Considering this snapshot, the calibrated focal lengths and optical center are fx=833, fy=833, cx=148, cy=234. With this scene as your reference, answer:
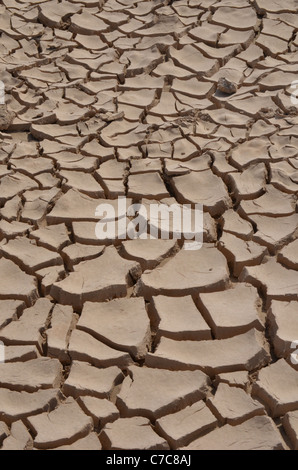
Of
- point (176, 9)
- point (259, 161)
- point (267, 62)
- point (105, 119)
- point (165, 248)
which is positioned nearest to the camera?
point (165, 248)

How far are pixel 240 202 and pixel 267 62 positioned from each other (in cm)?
115

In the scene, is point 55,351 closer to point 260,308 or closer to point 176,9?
point 260,308

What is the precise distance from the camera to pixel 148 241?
9.53 ft

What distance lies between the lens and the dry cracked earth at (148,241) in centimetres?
228

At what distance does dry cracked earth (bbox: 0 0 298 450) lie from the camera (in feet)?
7.47

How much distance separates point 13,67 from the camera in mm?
4059

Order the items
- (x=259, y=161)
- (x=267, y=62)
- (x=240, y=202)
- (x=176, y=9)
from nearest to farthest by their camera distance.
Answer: (x=240, y=202)
(x=259, y=161)
(x=267, y=62)
(x=176, y=9)
